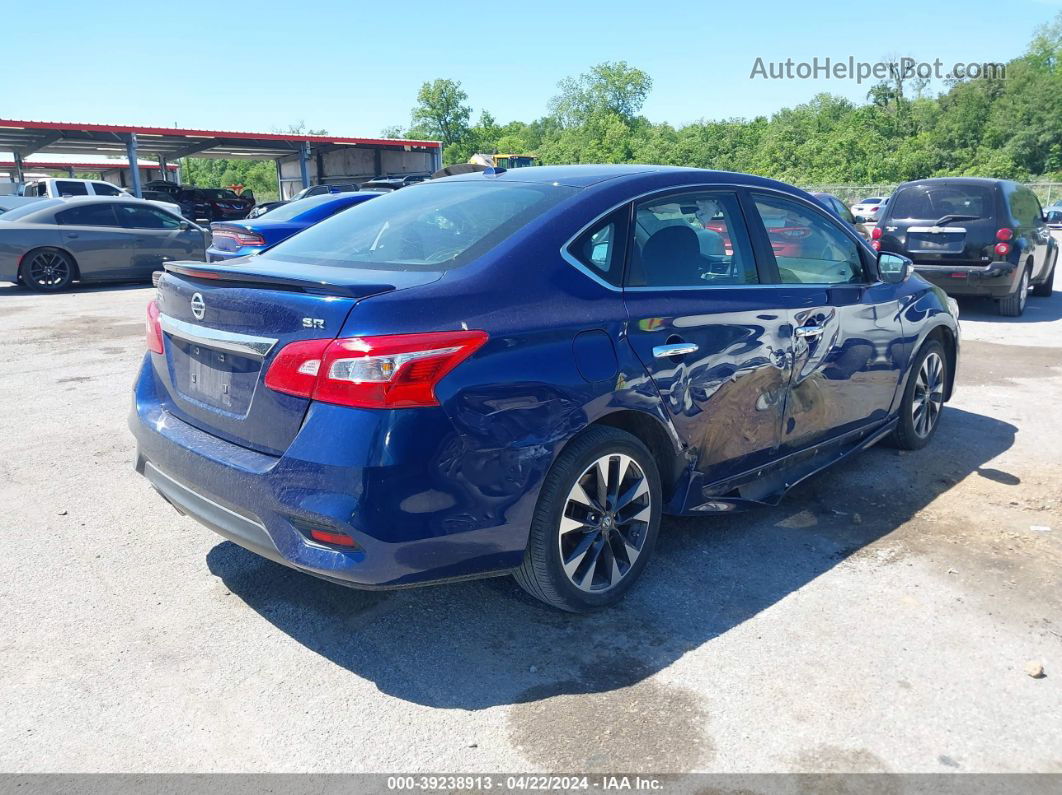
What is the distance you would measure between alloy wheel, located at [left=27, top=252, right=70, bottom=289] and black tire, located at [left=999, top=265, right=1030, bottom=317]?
13.8 m

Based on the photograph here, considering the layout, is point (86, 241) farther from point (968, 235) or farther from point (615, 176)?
point (968, 235)

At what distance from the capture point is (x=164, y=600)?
353 centimetres

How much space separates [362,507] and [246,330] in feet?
2.59

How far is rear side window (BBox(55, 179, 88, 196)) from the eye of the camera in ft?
81.1

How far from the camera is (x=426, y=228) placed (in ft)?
11.8

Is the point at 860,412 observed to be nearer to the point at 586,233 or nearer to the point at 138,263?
the point at 586,233

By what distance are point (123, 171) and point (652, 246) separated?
6673cm

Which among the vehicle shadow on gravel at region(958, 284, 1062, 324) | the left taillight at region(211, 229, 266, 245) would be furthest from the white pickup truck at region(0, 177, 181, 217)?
the vehicle shadow on gravel at region(958, 284, 1062, 324)

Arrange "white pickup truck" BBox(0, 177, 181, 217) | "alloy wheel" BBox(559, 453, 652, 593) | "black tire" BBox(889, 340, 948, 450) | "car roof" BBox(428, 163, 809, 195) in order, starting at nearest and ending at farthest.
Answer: "alloy wheel" BBox(559, 453, 652, 593)
"car roof" BBox(428, 163, 809, 195)
"black tire" BBox(889, 340, 948, 450)
"white pickup truck" BBox(0, 177, 181, 217)

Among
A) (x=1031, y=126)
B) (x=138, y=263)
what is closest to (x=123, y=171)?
(x=138, y=263)

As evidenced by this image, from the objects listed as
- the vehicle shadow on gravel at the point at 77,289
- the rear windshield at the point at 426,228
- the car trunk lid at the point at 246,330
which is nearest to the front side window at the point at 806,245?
the rear windshield at the point at 426,228

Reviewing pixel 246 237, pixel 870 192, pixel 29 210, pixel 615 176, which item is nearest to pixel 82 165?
pixel 870 192

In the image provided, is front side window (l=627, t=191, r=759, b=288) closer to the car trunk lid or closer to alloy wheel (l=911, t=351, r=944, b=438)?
the car trunk lid

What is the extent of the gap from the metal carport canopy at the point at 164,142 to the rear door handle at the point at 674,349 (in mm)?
31742
